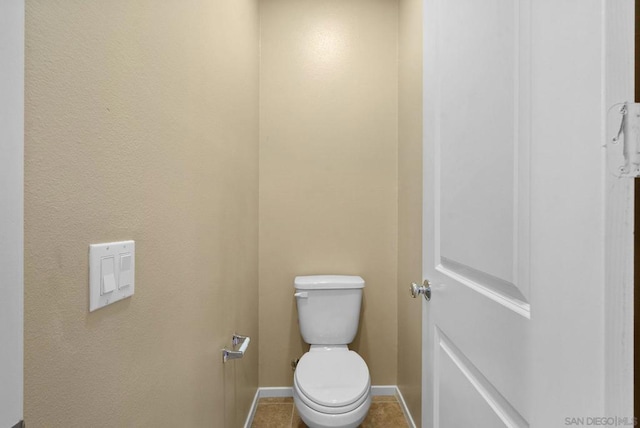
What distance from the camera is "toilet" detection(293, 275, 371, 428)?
4.42ft

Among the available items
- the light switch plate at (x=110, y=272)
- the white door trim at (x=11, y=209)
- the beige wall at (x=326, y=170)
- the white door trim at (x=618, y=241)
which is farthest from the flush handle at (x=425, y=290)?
the beige wall at (x=326, y=170)

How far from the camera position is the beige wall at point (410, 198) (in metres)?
1.65

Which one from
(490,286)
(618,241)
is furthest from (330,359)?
(618,241)

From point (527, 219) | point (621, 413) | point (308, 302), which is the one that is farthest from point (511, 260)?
point (308, 302)

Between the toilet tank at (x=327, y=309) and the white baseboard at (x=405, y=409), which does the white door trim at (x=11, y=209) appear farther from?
the white baseboard at (x=405, y=409)

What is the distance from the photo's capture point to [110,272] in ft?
1.96

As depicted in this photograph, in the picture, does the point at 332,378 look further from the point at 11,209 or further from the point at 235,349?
the point at 11,209

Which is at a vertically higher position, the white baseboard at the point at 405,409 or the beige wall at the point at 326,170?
the beige wall at the point at 326,170

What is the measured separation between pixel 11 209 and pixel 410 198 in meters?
1.66

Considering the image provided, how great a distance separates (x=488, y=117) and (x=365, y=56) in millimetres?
1623

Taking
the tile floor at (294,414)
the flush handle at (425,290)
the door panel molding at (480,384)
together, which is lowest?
the tile floor at (294,414)

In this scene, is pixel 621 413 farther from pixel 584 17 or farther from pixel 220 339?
pixel 220 339

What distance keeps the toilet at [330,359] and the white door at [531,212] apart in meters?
0.58

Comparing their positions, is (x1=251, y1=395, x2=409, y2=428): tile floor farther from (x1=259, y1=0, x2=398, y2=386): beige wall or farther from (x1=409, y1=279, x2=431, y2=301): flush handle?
(x1=409, y1=279, x2=431, y2=301): flush handle
